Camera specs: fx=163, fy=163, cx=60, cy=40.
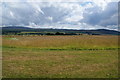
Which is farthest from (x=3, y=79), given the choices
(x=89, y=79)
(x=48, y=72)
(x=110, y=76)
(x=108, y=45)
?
(x=108, y=45)

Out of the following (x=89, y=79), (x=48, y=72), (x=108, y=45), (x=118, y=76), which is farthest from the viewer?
(x=108, y=45)

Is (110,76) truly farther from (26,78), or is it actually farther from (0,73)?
(0,73)

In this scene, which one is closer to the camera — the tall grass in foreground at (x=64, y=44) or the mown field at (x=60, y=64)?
the mown field at (x=60, y=64)

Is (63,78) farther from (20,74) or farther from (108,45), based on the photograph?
(108,45)

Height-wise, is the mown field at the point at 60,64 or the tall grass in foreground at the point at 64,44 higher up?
the tall grass in foreground at the point at 64,44

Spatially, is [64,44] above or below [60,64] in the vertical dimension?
above

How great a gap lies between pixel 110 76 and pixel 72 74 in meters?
1.58

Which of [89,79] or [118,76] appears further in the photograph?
[118,76]

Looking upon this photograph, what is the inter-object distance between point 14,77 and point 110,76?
12.9 ft

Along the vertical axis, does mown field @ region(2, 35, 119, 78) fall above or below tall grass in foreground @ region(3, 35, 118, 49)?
below

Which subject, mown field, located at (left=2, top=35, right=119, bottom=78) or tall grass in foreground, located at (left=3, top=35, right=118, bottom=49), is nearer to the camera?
mown field, located at (left=2, top=35, right=119, bottom=78)

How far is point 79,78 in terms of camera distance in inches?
255

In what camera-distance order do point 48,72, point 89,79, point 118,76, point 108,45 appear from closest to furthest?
1. point 89,79
2. point 118,76
3. point 48,72
4. point 108,45

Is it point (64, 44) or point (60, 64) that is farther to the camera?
point (64, 44)
